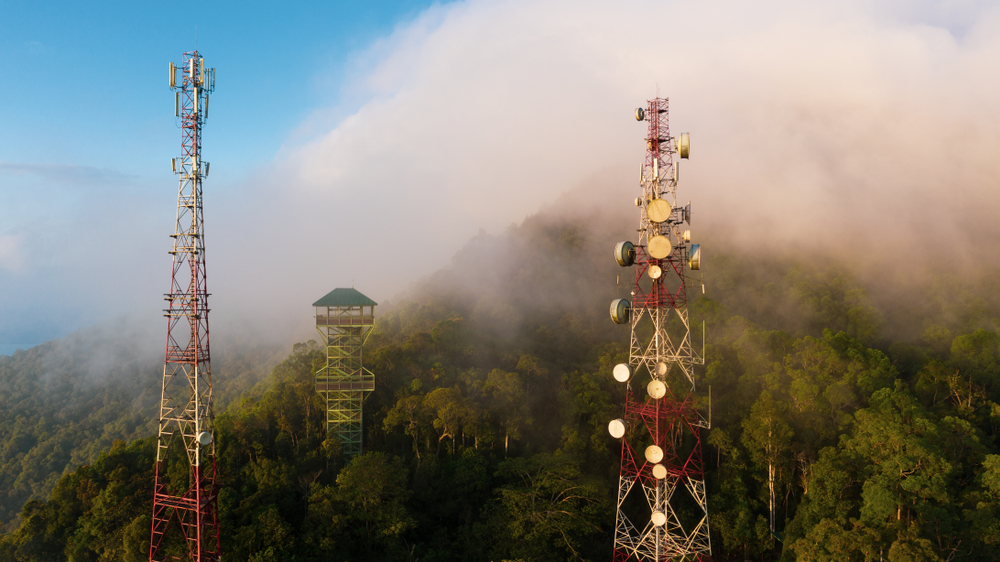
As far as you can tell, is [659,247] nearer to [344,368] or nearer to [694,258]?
[694,258]

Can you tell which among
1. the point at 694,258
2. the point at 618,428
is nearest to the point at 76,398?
the point at 618,428

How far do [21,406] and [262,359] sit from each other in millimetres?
31901

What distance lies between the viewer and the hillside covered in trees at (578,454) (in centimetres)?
2628

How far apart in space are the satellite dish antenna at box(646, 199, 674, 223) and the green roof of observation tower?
843 inches

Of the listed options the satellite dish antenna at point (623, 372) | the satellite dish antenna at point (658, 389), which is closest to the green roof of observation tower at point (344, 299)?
the satellite dish antenna at point (623, 372)

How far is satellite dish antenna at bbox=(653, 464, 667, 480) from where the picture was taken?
68.0 feet

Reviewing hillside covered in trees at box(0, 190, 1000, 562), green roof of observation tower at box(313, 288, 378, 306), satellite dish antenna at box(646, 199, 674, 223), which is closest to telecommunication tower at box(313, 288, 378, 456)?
green roof of observation tower at box(313, 288, 378, 306)

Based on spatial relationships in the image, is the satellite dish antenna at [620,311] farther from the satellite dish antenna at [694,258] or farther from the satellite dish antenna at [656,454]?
the satellite dish antenna at [656,454]

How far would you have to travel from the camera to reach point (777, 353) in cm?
4125

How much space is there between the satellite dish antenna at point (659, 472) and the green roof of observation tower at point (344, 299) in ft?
71.4

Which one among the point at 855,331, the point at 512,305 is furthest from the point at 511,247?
the point at 855,331

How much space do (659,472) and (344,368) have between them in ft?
74.3

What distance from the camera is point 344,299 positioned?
36.7 meters

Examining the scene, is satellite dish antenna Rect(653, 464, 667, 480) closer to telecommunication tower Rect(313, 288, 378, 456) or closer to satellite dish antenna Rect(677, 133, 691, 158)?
satellite dish antenna Rect(677, 133, 691, 158)
